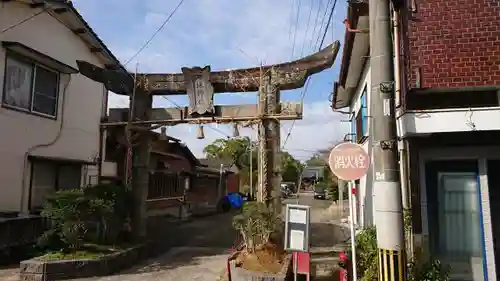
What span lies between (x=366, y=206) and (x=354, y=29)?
5.06 m

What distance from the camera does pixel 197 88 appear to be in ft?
39.1

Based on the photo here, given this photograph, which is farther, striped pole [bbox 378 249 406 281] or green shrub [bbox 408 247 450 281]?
green shrub [bbox 408 247 450 281]

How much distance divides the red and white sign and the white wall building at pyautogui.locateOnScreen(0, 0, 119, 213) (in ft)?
31.3

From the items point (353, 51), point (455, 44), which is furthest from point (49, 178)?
point (455, 44)

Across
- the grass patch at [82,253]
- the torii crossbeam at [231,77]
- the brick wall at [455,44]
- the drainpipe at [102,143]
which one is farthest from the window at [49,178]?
the brick wall at [455,44]

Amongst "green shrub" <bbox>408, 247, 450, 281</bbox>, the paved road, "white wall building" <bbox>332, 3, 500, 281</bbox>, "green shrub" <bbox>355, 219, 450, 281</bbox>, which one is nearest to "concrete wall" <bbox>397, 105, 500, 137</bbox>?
"white wall building" <bbox>332, 3, 500, 281</bbox>

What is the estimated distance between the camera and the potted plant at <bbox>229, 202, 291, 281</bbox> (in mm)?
8797

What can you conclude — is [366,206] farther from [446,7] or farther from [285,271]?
[446,7]

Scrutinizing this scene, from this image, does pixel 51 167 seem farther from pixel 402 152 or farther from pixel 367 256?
pixel 402 152

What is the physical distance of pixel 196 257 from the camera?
12.0 meters

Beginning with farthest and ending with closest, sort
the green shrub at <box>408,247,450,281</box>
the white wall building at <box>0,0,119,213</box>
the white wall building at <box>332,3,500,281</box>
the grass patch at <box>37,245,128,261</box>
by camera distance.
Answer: the white wall building at <box>0,0,119,213</box> < the grass patch at <box>37,245,128,261</box> < the white wall building at <box>332,3,500,281</box> < the green shrub at <box>408,247,450,281</box>

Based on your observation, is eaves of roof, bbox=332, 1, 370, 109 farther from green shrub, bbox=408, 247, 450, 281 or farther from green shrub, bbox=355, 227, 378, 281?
green shrub, bbox=408, 247, 450, 281

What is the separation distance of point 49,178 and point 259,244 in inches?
316

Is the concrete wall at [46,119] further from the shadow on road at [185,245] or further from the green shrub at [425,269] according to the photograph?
the green shrub at [425,269]
